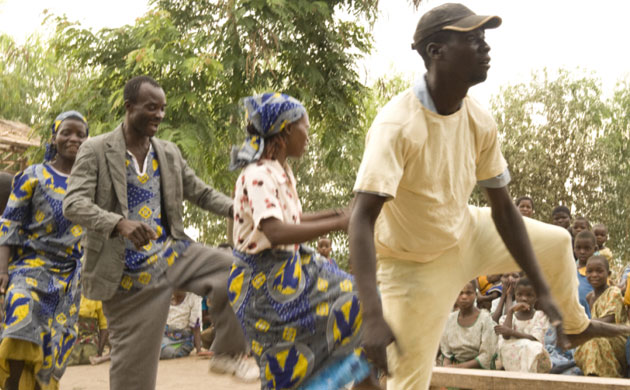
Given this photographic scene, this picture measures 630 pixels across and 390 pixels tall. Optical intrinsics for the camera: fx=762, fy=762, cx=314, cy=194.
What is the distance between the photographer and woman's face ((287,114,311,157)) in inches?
133

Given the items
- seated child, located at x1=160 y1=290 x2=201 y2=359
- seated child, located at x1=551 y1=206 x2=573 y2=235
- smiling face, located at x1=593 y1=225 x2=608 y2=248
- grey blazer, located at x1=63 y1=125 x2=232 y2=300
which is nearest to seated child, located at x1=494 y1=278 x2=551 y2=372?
seated child, located at x1=551 y1=206 x2=573 y2=235

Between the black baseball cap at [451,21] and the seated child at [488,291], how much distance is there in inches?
223

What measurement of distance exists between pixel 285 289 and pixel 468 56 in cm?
121

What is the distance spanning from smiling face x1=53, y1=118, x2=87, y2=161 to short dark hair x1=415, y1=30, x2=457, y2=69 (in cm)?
267

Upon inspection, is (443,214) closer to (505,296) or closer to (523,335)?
(523,335)

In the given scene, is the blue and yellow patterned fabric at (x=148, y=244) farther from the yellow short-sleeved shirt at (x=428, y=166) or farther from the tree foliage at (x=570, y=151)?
the tree foliage at (x=570, y=151)

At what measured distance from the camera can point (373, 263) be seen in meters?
2.69

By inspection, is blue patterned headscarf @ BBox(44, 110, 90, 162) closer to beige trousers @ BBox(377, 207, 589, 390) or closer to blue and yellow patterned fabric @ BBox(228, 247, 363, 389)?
blue and yellow patterned fabric @ BBox(228, 247, 363, 389)

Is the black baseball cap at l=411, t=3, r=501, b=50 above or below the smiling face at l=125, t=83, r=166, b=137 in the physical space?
above

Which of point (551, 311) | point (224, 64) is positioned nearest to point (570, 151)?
point (224, 64)

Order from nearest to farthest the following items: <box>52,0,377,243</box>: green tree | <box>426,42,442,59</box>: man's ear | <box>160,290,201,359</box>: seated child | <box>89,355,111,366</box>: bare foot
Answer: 1. <box>426,42,442,59</box>: man's ear
2. <box>89,355,111,366</box>: bare foot
3. <box>160,290,201,359</box>: seated child
4. <box>52,0,377,243</box>: green tree

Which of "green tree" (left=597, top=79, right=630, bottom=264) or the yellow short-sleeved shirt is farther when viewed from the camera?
"green tree" (left=597, top=79, right=630, bottom=264)

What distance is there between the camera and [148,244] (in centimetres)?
404

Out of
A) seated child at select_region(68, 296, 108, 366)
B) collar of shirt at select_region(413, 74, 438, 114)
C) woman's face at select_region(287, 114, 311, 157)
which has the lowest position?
seated child at select_region(68, 296, 108, 366)
